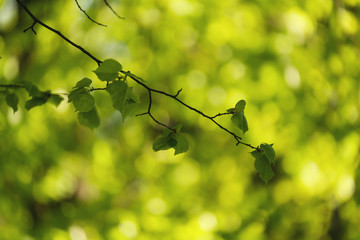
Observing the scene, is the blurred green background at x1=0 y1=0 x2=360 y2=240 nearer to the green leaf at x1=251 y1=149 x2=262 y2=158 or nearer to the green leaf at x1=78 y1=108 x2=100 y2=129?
the green leaf at x1=78 y1=108 x2=100 y2=129

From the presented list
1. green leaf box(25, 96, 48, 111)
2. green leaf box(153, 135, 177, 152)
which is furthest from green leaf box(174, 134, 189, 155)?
green leaf box(25, 96, 48, 111)

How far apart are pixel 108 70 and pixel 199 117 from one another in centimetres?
172

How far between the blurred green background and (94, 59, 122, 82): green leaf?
1.16m

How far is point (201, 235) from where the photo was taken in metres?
1.69

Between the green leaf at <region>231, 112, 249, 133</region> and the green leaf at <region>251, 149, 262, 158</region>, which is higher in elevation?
the green leaf at <region>231, 112, 249, 133</region>

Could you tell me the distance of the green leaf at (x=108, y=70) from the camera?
0.67m

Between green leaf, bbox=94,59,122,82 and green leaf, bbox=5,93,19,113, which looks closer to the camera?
green leaf, bbox=94,59,122,82

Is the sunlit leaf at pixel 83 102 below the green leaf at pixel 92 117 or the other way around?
below

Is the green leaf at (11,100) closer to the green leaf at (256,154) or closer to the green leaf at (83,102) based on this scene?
the green leaf at (83,102)

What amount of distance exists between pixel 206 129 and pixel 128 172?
0.54 m

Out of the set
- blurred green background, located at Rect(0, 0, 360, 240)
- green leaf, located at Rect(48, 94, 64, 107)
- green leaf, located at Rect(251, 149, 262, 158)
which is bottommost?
green leaf, located at Rect(251, 149, 262, 158)

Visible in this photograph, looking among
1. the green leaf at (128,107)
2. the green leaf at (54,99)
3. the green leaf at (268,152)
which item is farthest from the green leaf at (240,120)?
the green leaf at (54,99)

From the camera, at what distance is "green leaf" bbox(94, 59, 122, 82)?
0.67 m

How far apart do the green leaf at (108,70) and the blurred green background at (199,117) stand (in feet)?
3.80
